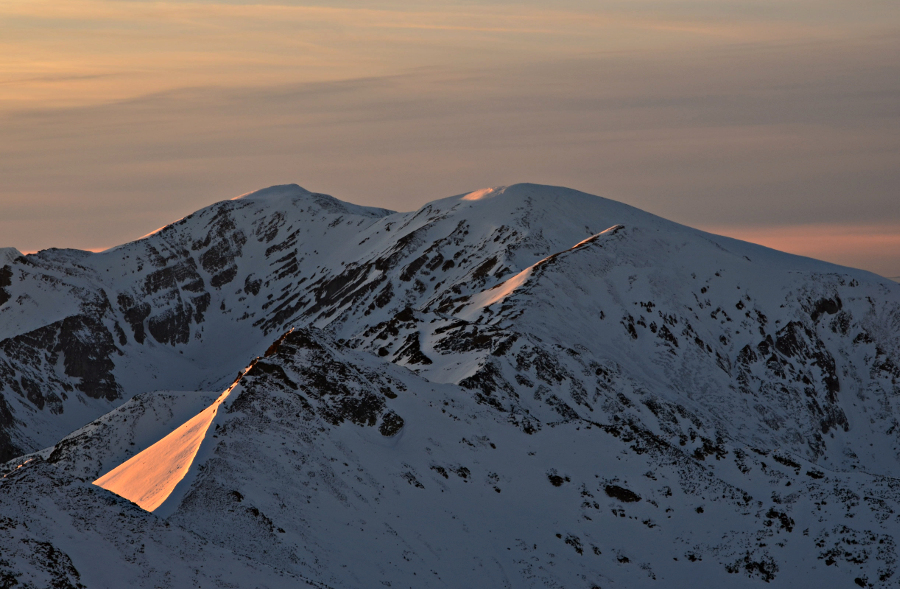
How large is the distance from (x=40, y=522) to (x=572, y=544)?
1528 inches

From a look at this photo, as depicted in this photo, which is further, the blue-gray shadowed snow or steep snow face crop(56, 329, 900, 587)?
steep snow face crop(56, 329, 900, 587)

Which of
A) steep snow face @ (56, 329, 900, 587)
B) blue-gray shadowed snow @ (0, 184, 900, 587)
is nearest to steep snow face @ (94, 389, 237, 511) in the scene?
blue-gray shadowed snow @ (0, 184, 900, 587)

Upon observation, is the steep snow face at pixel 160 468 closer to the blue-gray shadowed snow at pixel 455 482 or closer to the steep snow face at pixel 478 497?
the blue-gray shadowed snow at pixel 455 482

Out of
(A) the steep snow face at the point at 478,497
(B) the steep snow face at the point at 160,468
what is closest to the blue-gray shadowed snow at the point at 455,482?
(A) the steep snow face at the point at 478,497

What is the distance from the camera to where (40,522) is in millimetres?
46500

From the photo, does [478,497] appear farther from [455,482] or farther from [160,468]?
[160,468]

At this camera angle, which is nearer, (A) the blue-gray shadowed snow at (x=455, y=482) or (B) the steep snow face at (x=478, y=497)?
(A) the blue-gray shadowed snow at (x=455, y=482)

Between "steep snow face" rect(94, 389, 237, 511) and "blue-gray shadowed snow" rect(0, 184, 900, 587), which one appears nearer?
"blue-gray shadowed snow" rect(0, 184, 900, 587)

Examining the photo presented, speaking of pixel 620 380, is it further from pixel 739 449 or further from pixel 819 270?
pixel 819 270

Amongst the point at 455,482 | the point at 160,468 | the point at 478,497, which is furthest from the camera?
the point at 455,482

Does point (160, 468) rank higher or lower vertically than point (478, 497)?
higher

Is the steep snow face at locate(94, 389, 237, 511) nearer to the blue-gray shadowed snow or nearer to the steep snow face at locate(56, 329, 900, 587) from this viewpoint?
the blue-gray shadowed snow

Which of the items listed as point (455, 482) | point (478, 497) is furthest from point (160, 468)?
point (478, 497)

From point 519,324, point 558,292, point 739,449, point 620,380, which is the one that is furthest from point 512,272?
point 739,449
